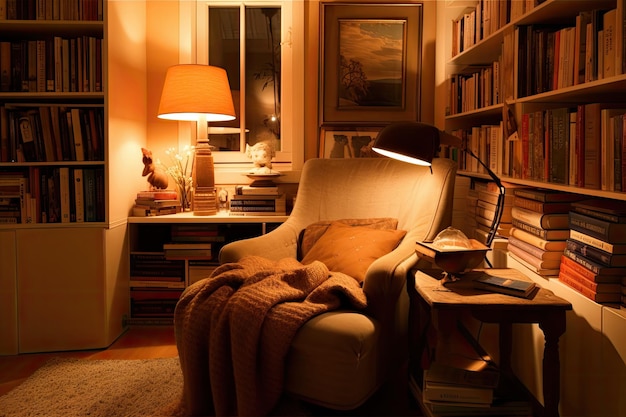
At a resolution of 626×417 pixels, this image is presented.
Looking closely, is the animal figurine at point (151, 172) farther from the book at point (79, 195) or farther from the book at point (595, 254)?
the book at point (595, 254)

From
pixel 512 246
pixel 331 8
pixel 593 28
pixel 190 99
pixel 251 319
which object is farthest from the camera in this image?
pixel 331 8

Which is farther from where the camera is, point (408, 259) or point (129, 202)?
point (129, 202)

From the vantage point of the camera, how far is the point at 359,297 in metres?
2.07

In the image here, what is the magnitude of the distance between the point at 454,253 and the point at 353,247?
62 centimetres

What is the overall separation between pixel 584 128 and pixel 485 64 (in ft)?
5.06

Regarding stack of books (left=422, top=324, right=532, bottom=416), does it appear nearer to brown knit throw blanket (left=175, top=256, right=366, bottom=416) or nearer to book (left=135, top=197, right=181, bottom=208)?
brown knit throw blanket (left=175, top=256, right=366, bottom=416)

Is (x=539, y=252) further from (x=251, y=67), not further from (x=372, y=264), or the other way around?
(x=251, y=67)

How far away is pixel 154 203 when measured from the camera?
3.26m

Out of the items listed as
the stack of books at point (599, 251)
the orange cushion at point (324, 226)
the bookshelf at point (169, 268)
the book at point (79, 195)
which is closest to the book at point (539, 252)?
the stack of books at point (599, 251)

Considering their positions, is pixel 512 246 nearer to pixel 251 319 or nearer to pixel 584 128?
pixel 584 128

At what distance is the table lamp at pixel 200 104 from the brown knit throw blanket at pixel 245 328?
1.14m

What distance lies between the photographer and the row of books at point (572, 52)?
1.68m

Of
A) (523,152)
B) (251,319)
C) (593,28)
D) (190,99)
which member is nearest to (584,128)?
(593,28)

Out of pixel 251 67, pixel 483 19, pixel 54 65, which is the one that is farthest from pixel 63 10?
pixel 483 19
